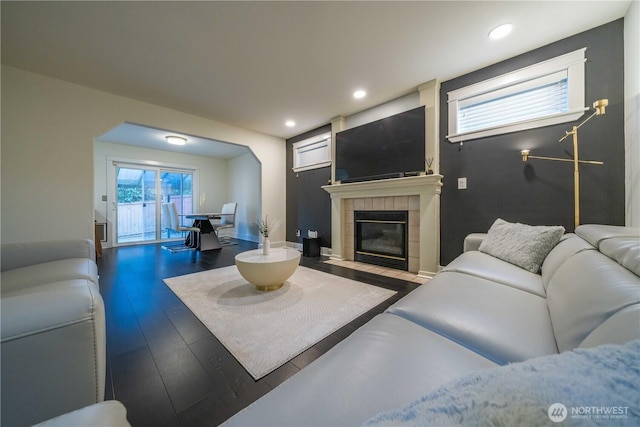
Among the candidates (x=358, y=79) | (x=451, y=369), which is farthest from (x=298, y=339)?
(x=358, y=79)

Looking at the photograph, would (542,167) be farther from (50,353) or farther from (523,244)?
(50,353)

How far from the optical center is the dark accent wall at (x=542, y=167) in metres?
1.82

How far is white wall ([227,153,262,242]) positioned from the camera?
5.90 meters

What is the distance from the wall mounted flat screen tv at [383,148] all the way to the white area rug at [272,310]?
1637 millimetres

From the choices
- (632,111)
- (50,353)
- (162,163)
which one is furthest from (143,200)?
(632,111)

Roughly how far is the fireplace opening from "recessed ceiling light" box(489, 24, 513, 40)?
196 cm

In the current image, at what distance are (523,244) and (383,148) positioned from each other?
6.62 ft

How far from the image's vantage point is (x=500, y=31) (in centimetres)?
192

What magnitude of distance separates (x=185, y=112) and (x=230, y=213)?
2606mm

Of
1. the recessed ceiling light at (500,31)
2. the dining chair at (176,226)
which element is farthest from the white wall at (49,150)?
the recessed ceiling light at (500,31)

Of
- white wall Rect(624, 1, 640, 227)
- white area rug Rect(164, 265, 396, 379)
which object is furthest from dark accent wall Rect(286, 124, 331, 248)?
white wall Rect(624, 1, 640, 227)

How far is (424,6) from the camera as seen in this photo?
5.47 feet

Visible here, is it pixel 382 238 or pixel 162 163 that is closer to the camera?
pixel 382 238

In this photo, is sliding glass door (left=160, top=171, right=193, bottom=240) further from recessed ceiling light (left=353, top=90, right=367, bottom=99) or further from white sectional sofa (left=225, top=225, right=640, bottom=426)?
white sectional sofa (left=225, top=225, right=640, bottom=426)
